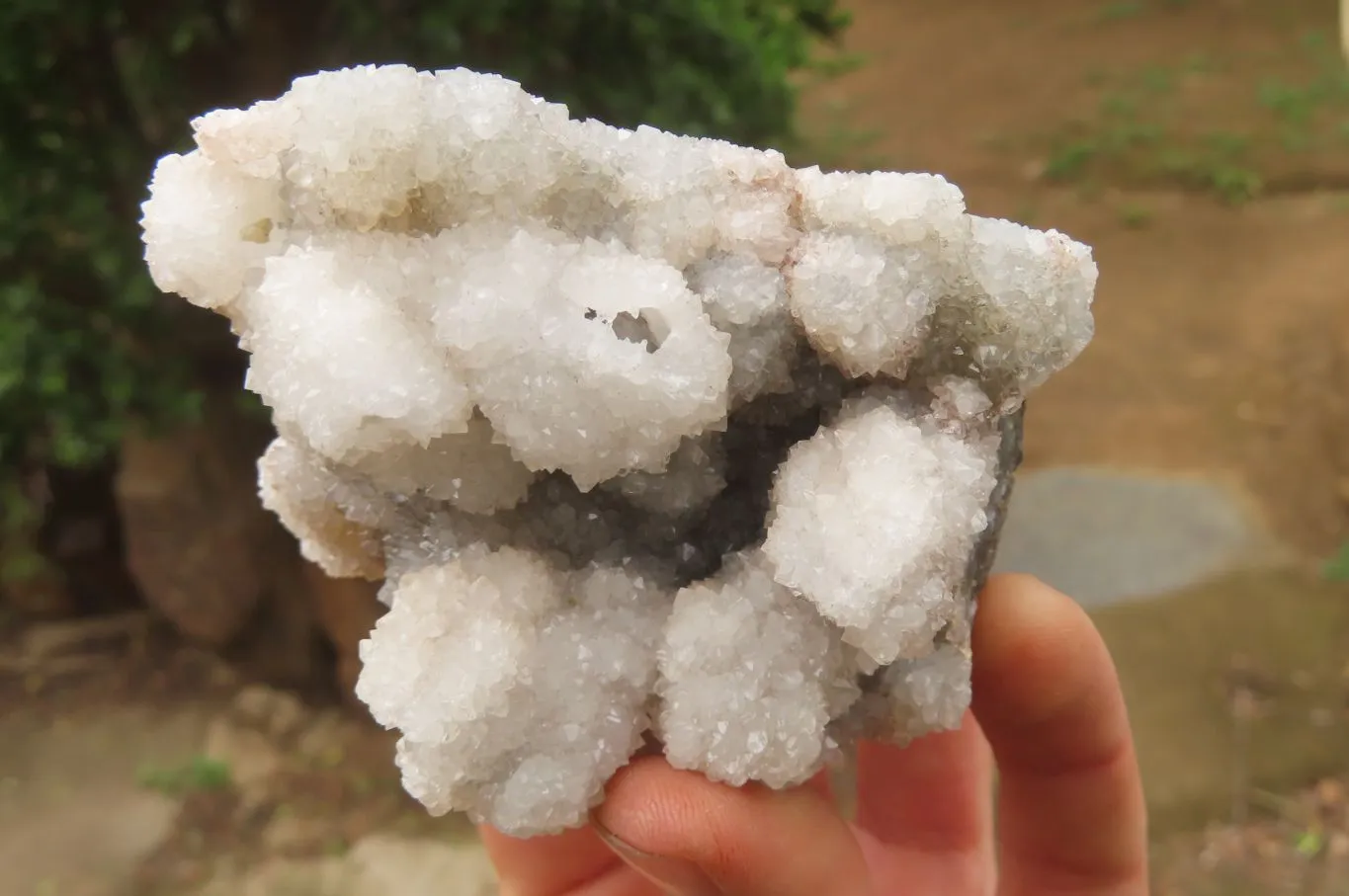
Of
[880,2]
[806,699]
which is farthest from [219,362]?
[880,2]

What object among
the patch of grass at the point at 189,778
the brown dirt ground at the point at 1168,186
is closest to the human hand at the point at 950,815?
the patch of grass at the point at 189,778

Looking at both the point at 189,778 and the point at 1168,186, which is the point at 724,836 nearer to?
the point at 189,778

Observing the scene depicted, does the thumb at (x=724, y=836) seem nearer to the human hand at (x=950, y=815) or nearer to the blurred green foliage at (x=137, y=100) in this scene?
the human hand at (x=950, y=815)

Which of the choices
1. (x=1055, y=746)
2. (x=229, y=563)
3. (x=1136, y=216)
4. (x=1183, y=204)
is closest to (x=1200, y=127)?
(x=1183, y=204)

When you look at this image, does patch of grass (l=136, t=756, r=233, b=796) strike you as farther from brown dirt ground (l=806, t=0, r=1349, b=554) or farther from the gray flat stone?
brown dirt ground (l=806, t=0, r=1349, b=554)

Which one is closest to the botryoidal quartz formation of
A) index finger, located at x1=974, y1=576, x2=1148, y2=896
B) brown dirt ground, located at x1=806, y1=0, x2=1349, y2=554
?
index finger, located at x1=974, y1=576, x2=1148, y2=896

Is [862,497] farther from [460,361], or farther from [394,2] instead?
[394,2]

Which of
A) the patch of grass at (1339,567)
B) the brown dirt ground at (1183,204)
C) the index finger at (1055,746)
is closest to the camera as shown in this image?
the index finger at (1055,746)
